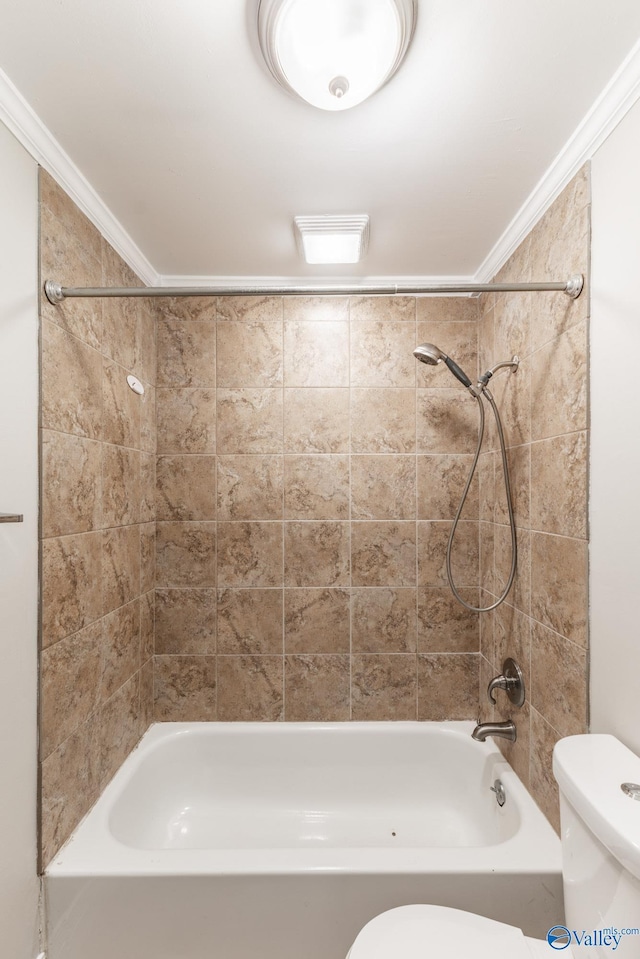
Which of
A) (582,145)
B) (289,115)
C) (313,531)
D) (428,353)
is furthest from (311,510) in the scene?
(582,145)

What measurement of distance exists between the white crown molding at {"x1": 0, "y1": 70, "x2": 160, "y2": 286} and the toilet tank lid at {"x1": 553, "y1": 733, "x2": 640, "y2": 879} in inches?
76.1

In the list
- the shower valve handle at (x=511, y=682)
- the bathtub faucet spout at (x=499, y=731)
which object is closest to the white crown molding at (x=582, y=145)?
the shower valve handle at (x=511, y=682)

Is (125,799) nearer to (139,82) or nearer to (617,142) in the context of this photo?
(139,82)

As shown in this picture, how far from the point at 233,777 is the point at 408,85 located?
2.39 m

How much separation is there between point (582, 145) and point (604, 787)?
1503mm

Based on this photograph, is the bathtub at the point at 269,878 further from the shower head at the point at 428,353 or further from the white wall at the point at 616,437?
the shower head at the point at 428,353

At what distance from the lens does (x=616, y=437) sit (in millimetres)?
1138

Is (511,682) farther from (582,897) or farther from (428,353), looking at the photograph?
(428,353)

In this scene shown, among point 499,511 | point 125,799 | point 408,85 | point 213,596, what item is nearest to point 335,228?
point 408,85

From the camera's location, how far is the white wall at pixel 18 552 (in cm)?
112

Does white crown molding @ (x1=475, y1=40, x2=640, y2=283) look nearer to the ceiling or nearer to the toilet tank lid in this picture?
the ceiling

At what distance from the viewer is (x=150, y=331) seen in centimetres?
206

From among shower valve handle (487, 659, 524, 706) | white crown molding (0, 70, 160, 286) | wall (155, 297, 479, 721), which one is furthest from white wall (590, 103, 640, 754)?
white crown molding (0, 70, 160, 286)

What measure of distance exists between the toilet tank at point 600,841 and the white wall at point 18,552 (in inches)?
49.6
